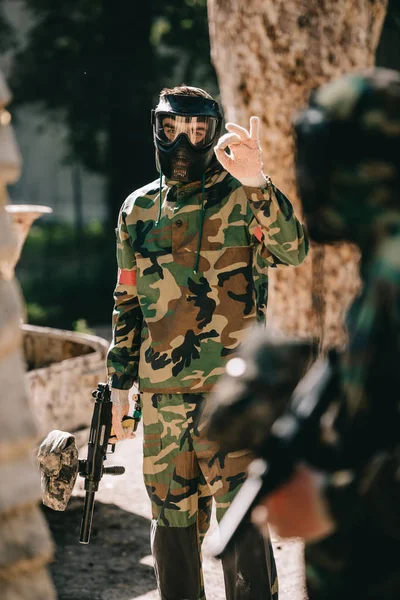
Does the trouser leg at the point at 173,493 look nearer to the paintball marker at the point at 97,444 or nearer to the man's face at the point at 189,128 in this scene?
the paintball marker at the point at 97,444

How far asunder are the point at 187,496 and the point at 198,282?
0.79 meters

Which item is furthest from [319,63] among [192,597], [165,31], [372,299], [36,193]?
[36,193]

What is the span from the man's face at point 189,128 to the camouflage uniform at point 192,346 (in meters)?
0.16

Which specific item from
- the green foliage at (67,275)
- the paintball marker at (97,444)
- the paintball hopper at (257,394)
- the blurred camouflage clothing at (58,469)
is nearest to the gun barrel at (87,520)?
the paintball marker at (97,444)

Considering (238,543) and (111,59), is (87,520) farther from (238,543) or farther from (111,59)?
(111,59)

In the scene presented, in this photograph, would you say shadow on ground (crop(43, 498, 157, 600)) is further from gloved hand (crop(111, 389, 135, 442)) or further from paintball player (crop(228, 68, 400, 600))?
paintball player (crop(228, 68, 400, 600))

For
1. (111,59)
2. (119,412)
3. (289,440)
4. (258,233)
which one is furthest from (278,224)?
(111,59)

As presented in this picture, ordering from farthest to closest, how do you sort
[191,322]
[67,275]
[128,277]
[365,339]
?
[67,275] → [128,277] → [191,322] → [365,339]

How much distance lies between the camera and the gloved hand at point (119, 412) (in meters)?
3.86

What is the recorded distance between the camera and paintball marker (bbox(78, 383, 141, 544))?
3877 mm

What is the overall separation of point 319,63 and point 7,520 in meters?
5.05

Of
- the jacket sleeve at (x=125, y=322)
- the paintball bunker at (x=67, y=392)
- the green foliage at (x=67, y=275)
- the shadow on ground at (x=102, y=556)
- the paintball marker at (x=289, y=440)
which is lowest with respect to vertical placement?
the green foliage at (x=67, y=275)

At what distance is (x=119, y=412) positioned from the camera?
3.88 m

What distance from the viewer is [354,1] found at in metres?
6.40
